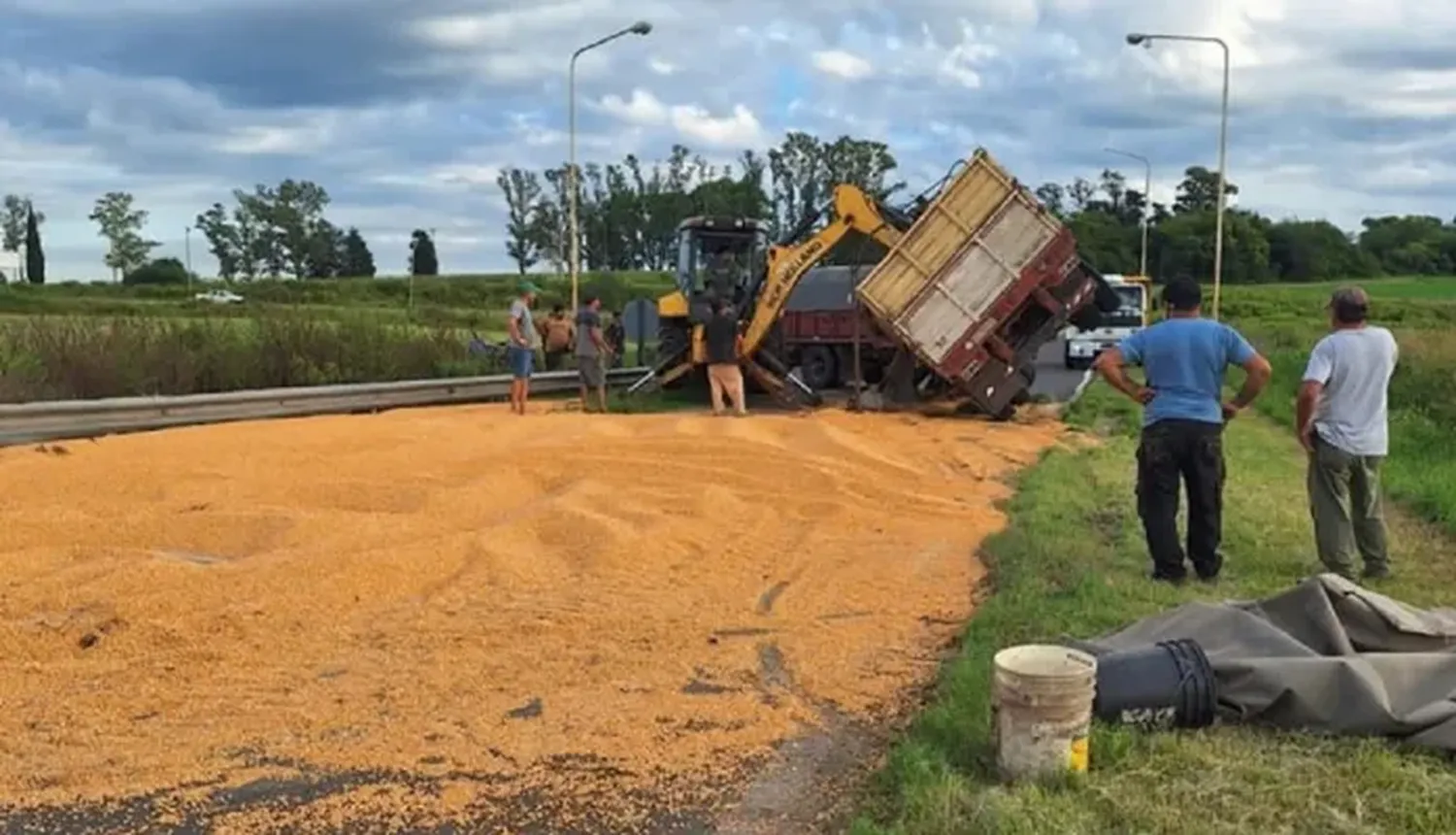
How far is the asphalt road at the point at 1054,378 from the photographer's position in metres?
26.5

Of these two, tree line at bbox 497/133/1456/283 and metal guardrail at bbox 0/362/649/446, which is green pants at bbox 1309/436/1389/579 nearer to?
metal guardrail at bbox 0/362/649/446

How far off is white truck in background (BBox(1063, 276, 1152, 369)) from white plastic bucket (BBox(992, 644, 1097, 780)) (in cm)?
3048

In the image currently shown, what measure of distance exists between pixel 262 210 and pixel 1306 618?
118 m

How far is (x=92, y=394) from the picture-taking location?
1994 cm

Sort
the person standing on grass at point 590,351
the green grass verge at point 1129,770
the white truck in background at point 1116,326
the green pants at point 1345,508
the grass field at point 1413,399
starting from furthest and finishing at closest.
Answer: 1. the white truck in background at point 1116,326
2. the person standing on grass at point 590,351
3. the grass field at point 1413,399
4. the green pants at point 1345,508
5. the green grass verge at point 1129,770

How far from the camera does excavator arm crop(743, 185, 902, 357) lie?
2106 cm

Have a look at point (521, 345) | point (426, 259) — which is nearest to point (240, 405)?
point (521, 345)

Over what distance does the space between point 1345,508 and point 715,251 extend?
1684cm

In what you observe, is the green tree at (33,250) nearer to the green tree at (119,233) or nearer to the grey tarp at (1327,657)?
the green tree at (119,233)

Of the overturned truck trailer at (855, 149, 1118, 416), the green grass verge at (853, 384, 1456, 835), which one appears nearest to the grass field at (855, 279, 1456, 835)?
the green grass verge at (853, 384, 1456, 835)

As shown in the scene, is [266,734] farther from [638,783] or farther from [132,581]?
[132,581]

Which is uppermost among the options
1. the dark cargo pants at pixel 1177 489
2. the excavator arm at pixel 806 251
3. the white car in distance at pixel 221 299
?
the excavator arm at pixel 806 251

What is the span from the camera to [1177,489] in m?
8.79

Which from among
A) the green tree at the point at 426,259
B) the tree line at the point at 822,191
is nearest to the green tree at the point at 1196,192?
the tree line at the point at 822,191
